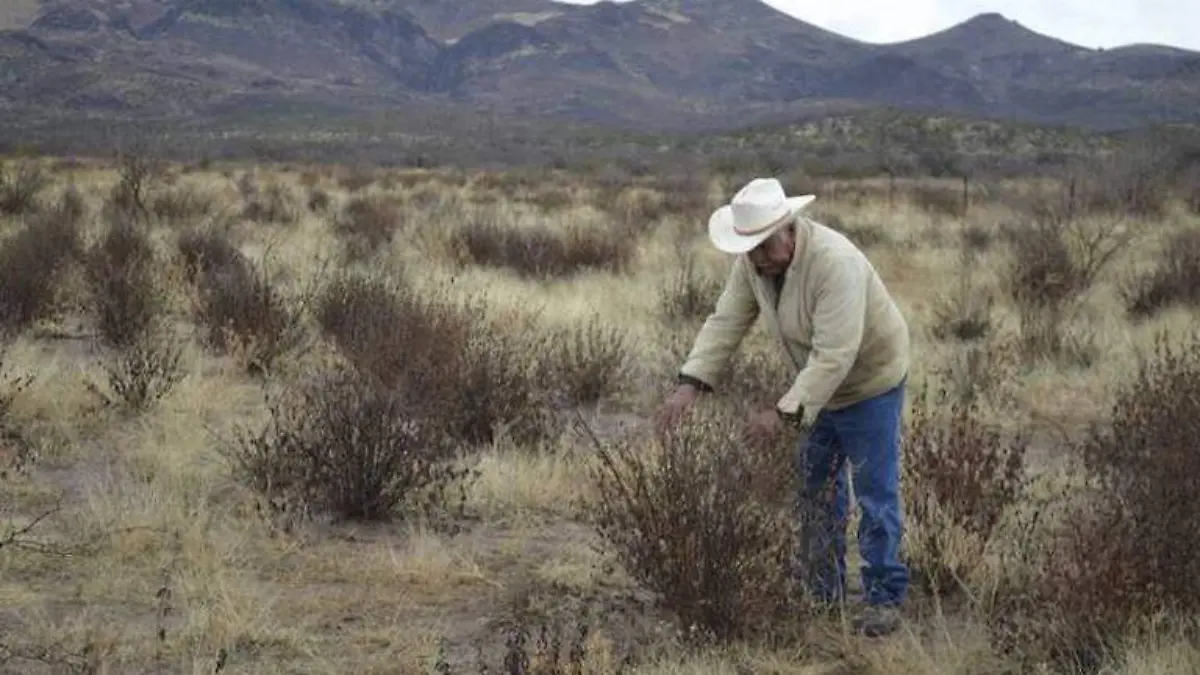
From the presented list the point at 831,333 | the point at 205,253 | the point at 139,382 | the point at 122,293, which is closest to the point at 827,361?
the point at 831,333

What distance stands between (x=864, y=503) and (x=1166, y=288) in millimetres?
9050

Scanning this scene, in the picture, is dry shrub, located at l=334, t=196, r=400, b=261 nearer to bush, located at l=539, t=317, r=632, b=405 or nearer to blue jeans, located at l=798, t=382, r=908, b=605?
bush, located at l=539, t=317, r=632, b=405

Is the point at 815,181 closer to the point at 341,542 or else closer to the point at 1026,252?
the point at 1026,252

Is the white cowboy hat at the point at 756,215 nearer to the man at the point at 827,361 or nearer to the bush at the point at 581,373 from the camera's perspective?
the man at the point at 827,361

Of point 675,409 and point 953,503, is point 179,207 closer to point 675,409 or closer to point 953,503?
point 953,503

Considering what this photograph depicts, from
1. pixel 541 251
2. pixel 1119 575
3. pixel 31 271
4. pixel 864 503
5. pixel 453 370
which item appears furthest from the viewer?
pixel 541 251

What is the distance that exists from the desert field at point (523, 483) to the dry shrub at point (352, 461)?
0.7 inches

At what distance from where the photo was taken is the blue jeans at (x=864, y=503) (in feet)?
15.3

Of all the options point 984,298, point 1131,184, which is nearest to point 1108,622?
point 984,298

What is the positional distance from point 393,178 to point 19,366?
89.7 feet

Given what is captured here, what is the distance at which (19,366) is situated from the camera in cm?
844

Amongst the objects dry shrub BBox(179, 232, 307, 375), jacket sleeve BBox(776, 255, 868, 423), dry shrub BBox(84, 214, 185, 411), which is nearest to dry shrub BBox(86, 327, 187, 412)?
dry shrub BBox(84, 214, 185, 411)

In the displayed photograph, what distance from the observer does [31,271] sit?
10.8 metres

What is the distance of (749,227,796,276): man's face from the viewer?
438 centimetres
